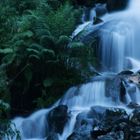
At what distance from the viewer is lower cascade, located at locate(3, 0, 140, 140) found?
392 inches

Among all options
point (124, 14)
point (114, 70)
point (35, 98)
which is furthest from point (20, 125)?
point (124, 14)

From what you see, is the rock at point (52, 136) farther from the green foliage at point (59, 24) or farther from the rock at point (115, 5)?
the rock at point (115, 5)

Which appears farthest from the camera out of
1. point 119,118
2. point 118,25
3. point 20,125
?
point 118,25

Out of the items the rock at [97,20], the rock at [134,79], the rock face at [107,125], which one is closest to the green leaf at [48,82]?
the rock face at [107,125]

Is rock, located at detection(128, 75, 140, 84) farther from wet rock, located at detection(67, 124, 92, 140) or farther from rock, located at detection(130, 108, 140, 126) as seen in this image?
wet rock, located at detection(67, 124, 92, 140)

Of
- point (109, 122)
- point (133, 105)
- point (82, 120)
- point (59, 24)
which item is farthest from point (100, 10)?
point (109, 122)

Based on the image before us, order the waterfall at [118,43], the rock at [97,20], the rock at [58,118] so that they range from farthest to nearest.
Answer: the rock at [97,20] < the waterfall at [118,43] < the rock at [58,118]

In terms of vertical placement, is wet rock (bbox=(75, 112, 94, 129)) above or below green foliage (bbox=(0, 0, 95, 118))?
below

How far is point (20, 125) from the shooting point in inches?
452

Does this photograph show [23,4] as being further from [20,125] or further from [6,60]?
[20,125]

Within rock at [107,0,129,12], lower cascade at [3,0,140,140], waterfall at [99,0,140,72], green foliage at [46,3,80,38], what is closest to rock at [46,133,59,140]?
lower cascade at [3,0,140,140]

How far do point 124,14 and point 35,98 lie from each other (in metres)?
5.06

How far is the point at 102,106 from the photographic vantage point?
11102mm

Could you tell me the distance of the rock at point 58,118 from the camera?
429 inches
